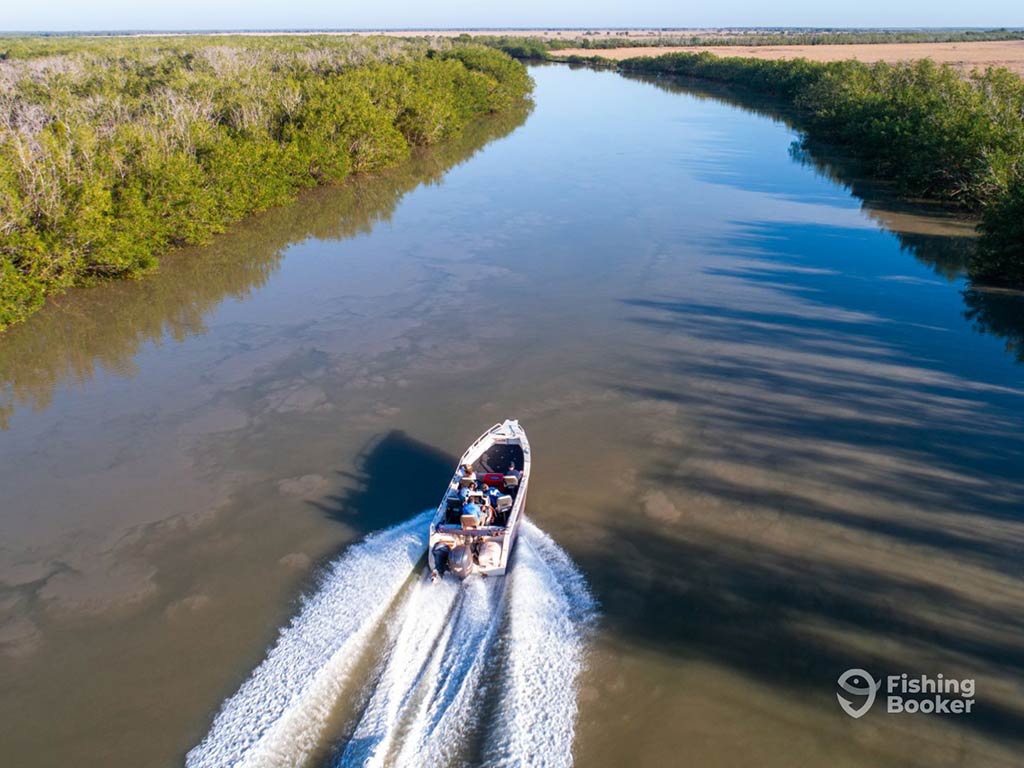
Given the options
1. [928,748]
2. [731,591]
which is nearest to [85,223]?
[731,591]

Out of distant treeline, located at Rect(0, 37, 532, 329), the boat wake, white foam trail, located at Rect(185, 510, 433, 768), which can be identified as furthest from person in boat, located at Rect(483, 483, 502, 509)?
distant treeline, located at Rect(0, 37, 532, 329)

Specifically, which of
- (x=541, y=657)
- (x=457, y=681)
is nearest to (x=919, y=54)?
(x=541, y=657)

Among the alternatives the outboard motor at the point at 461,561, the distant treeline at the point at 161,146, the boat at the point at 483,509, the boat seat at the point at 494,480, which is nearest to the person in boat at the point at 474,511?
the boat at the point at 483,509

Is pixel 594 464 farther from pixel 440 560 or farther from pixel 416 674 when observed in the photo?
pixel 416 674

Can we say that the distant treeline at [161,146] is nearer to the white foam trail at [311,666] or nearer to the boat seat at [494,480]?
the white foam trail at [311,666]

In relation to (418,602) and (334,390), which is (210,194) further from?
(418,602)

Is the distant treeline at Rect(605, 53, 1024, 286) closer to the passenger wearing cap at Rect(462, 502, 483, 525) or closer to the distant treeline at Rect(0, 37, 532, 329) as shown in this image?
the passenger wearing cap at Rect(462, 502, 483, 525)

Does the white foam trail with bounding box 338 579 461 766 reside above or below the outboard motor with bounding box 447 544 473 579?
below
